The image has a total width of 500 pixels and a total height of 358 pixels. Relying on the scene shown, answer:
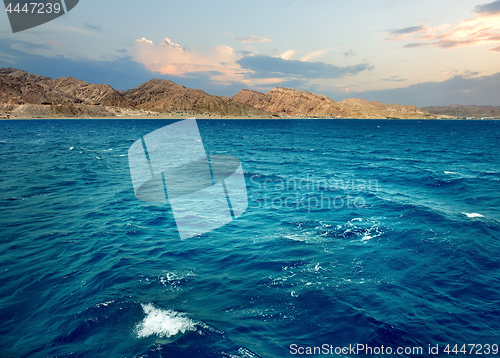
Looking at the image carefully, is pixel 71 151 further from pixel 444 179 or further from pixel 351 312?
pixel 444 179

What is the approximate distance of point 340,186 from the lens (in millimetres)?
29328

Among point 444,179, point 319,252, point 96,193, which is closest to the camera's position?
point 319,252

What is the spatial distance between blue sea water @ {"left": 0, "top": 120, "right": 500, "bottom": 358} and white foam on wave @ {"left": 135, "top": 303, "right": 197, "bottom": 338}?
0.15ft

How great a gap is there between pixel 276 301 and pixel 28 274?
11.3 m

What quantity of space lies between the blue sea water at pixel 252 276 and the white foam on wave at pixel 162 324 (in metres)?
0.05

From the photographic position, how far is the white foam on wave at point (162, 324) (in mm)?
8922

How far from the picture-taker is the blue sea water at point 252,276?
896 cm

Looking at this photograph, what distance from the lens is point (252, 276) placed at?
12.6 meters

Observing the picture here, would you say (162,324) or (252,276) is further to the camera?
(252,276)

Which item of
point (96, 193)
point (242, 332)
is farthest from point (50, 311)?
point (96, 193)

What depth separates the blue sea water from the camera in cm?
896

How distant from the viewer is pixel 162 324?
9.28 meters

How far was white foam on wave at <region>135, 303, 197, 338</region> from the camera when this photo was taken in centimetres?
892

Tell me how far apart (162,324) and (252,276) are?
4.56m
